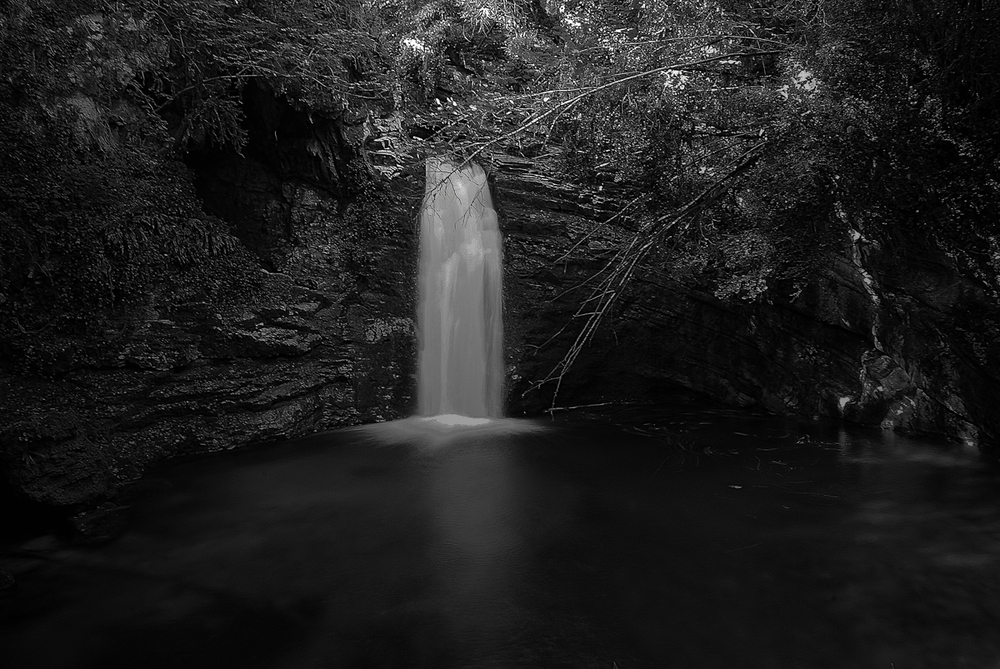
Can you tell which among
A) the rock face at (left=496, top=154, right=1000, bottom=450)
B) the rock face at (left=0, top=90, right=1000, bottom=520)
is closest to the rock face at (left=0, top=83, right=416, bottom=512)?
the rock face at (left=0, top=90, right=1000, bottom=520)

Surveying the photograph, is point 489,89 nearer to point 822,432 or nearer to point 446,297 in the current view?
point 446,297

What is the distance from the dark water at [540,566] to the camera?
12.8 ft

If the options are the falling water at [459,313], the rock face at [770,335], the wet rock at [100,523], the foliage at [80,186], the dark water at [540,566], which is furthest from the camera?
the falling water at [459,313]

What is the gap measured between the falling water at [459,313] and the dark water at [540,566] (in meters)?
2.31

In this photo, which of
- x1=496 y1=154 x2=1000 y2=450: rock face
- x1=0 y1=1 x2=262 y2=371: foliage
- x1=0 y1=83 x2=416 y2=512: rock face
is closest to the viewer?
x1=0 y1=1 x2=262 y2=371: foliage

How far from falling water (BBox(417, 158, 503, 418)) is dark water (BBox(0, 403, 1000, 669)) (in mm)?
2310

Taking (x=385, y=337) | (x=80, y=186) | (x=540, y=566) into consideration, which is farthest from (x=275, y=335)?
(x=540, y=566)

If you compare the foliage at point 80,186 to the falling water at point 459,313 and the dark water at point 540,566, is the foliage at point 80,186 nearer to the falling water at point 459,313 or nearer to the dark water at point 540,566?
the dark water at point 540,566

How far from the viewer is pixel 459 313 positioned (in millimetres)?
10148

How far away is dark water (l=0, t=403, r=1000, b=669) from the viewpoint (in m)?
3.89

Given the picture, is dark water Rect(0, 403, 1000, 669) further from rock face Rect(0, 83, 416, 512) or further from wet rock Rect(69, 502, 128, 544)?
rock face Rect(0, 83, 416, 512)

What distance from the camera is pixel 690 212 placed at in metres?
6.25

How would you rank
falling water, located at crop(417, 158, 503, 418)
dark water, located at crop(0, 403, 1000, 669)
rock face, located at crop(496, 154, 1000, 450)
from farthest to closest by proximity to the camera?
falling water, located at crop(417, 158, 503, 418), rock face, located at crop(496, 154, 1000, 450), dark water, located at crop(0, 403, 1000, 669)

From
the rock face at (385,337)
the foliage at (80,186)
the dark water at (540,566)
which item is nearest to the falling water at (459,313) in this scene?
the rock face at (385,337)
